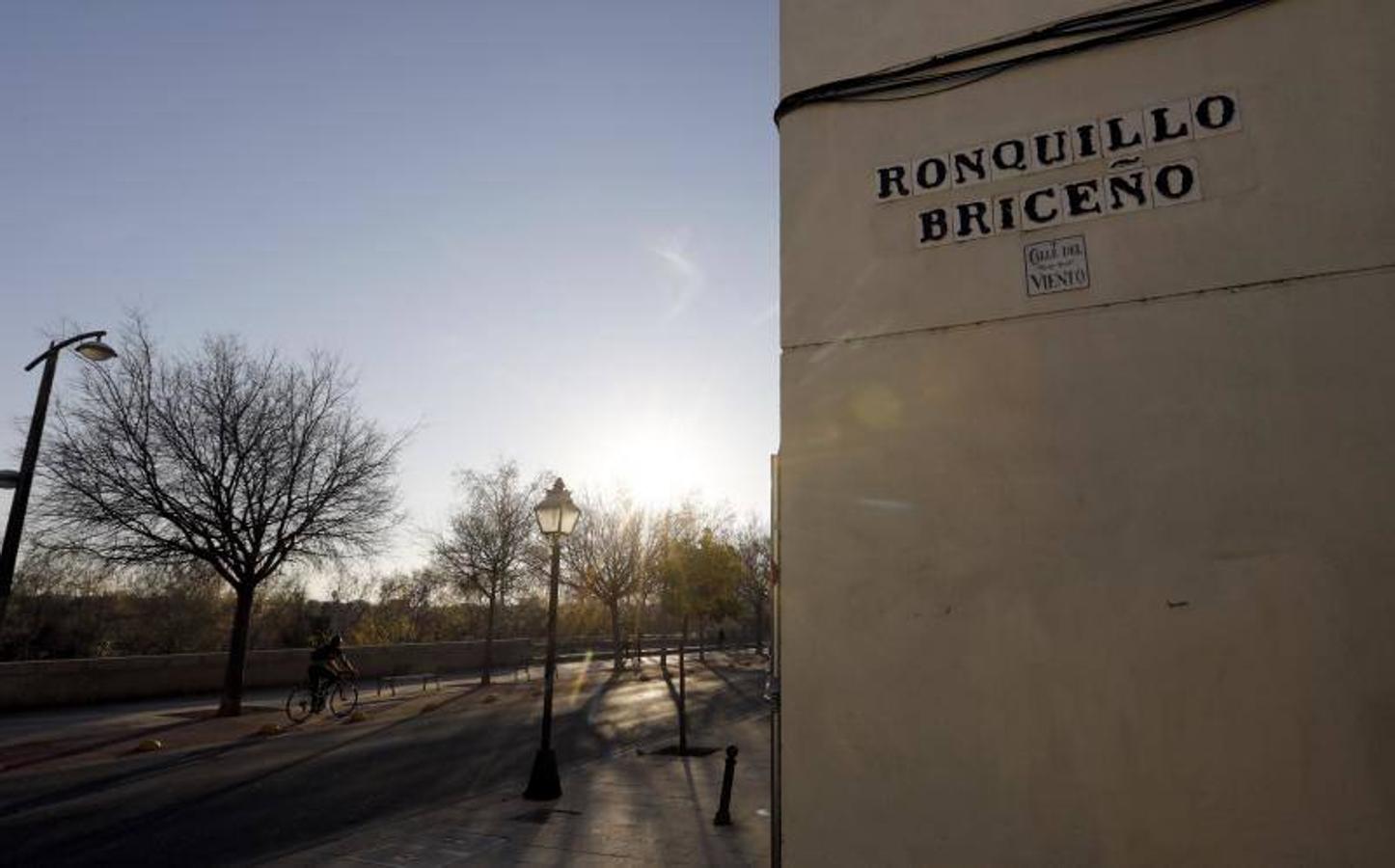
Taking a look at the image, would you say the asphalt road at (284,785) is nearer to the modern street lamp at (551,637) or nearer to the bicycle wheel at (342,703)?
the modern street lamp at (551,637)

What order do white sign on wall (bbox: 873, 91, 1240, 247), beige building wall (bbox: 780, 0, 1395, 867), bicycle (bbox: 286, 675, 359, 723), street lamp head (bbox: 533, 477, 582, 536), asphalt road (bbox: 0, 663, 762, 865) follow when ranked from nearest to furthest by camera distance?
beige building wall (bbox: 780, 0, 1395, 867)
white sign on wall (bbox: 873, 91, 1240, 247)
asphalt road (bbox: 0, 663, 762, 865)
street lamp head (bbox: 533, 477, 582, 536)
bicycle (bbox: 286, 675, 359, 723)

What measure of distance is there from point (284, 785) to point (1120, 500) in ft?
35.3

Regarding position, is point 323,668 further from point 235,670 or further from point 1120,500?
point 1120,500

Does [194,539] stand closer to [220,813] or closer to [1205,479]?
[220,813]

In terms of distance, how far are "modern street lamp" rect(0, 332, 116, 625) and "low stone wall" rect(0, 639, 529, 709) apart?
7702mm

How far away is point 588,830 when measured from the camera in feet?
25.4

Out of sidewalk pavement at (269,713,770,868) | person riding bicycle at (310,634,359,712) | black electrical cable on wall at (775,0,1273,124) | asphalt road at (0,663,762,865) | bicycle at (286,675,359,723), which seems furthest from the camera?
person riding bicycle at (310,634,359,712)

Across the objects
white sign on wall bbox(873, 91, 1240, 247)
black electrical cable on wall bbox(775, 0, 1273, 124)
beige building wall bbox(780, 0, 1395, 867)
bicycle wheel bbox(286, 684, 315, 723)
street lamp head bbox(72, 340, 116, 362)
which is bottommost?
bicycle wheel bbox(286, 684, 315, 723)

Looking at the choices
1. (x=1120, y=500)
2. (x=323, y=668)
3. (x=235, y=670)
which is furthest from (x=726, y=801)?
(x=235, y=670)

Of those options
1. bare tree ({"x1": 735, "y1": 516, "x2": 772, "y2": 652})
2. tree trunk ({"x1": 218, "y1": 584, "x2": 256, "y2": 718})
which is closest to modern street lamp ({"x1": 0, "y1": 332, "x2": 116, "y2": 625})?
tree trunk ({"x1": 218, "y1": 584, "x2": 256, "y2": 718})

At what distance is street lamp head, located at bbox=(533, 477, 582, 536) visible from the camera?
35.7 feet

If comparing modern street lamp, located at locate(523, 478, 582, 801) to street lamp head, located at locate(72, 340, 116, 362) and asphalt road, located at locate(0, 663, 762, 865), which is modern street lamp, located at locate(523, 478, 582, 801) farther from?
street lamp head, located at locate(72, 340, 116, 362)

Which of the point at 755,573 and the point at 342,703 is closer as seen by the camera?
the point at 342,703

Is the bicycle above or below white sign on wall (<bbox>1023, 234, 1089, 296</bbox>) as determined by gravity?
below
